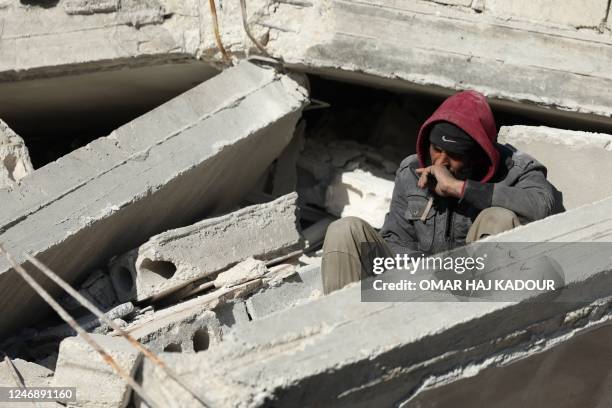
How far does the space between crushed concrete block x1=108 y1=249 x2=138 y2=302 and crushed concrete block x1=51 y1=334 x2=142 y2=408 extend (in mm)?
876

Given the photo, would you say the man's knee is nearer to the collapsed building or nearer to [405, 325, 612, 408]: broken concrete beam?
the collapsed building

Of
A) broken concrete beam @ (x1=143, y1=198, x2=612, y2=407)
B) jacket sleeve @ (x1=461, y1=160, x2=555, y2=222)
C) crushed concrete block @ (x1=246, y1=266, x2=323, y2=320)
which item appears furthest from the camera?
crushed concrete block @ (x1=246, y1=266, x2=323, y2=320)

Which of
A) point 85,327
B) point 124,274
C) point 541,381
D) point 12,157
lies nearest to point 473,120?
point 541,381

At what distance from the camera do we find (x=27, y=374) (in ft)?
15.1

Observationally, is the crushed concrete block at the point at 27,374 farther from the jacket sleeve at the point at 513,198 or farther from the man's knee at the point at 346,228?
the jacket sleeve at the point at 513,198

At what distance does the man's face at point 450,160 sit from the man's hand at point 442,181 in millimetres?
36

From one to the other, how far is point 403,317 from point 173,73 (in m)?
3.18

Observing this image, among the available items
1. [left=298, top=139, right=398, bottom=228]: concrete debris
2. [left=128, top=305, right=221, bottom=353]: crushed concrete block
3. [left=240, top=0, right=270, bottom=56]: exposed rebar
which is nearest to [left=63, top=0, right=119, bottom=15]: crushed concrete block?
[left=240, top=0, right=270, bottom=56]: exposed rebar

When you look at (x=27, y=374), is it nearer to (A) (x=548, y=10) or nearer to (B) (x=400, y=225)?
(B) (x=400, y=225)

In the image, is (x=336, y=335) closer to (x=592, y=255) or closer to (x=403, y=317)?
(x=403, y=317)

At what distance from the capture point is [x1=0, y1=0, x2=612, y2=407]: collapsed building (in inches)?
146

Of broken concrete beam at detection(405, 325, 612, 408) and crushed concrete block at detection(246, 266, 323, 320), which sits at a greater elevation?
broken concrete beam at detection(405, 325, 612, 408)

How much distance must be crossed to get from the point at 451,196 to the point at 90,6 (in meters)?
2.64

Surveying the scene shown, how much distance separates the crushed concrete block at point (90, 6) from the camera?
595cm
